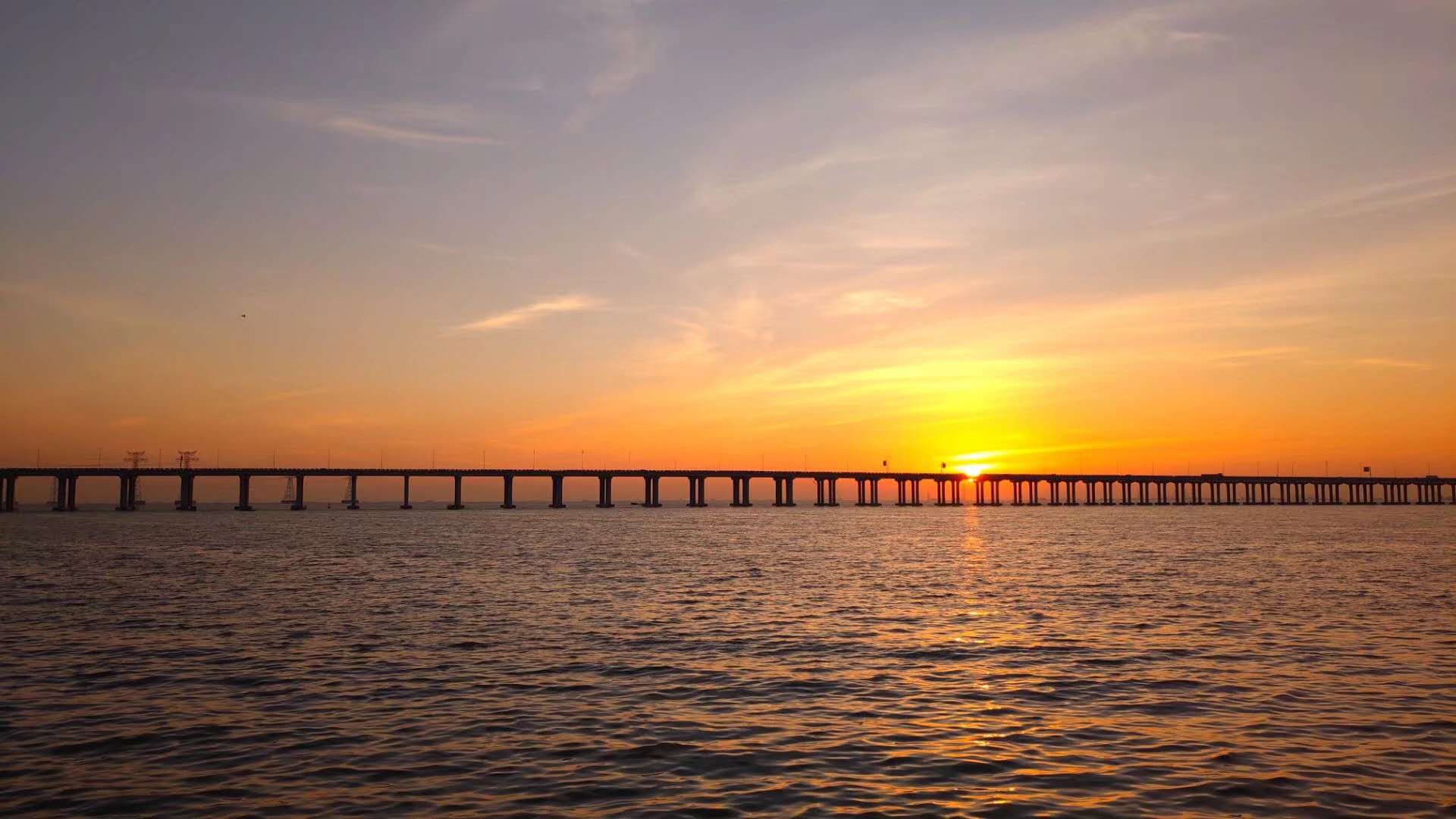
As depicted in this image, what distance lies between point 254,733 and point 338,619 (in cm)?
1887

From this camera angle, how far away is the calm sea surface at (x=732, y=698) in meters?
15.5

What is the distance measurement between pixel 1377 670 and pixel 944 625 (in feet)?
43.1

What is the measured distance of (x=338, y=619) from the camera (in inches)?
1485

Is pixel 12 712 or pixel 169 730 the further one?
pixel 12 712

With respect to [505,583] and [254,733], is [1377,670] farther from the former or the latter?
[505,583]

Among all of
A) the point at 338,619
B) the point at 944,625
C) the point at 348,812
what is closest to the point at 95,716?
the point at 348,812

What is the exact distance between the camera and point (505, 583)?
5344 centimetres

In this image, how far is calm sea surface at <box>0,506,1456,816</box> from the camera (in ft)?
51.0

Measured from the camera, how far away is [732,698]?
23.0m

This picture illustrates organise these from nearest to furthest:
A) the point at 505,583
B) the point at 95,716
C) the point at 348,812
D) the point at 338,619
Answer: the point at 348,812 < the point at 95,716 < the point at 338,619 < the point at 505,583

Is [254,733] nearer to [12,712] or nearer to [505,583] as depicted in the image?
[12,712]

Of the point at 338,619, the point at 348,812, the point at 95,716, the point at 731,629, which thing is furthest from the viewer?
the point at 338,619

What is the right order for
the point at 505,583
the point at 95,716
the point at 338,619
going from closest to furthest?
1. the point at 95,716
2. the point at 338,619
3. the point at 505,583

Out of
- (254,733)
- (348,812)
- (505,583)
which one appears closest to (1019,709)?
(348,812)
